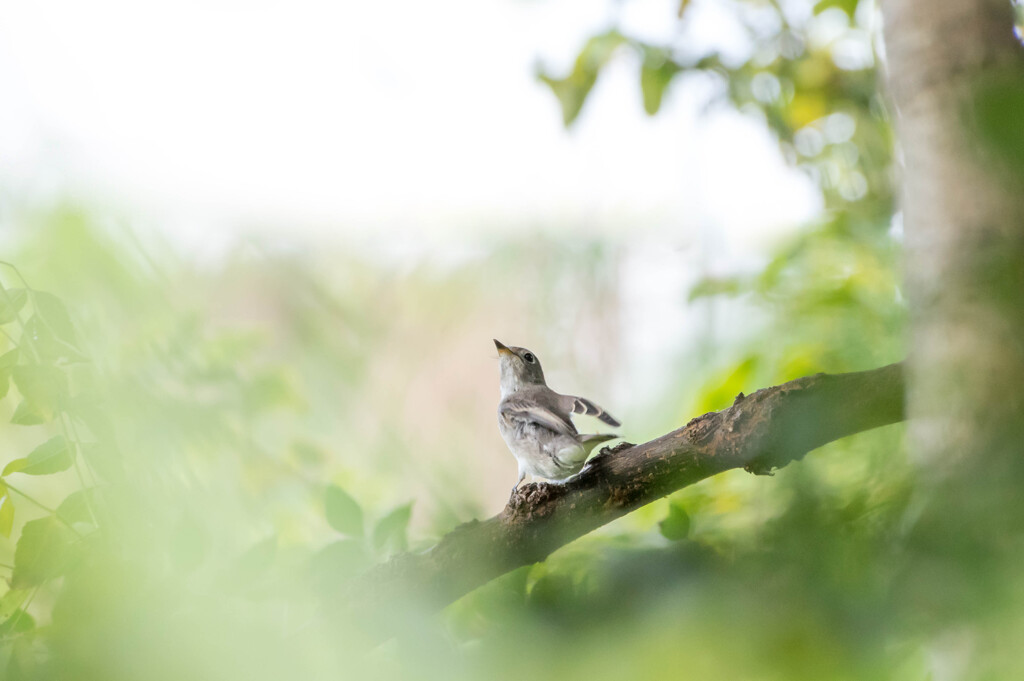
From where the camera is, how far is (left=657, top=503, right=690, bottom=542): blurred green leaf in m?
0.38

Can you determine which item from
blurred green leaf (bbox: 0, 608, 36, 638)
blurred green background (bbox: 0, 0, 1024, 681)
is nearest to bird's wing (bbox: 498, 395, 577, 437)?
blurred green background (bbox: 0, 0, 1024, 681)

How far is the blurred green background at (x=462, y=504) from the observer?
0.75 ft

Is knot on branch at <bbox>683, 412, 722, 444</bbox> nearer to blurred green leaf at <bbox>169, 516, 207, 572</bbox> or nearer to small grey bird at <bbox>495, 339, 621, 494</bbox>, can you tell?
small grey bird at <bbox>495, 339, 621, 494</bbox>

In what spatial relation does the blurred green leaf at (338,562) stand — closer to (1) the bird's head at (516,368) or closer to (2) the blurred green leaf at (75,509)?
(2) the blurred green leaf at (75,509)

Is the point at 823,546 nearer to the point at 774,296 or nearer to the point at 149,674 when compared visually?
the point at 149,674

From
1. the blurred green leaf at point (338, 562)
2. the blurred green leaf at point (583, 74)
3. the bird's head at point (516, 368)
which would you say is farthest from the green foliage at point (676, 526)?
the bird's head at point (516, 368)

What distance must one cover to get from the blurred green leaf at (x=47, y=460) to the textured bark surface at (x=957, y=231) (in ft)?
1.71

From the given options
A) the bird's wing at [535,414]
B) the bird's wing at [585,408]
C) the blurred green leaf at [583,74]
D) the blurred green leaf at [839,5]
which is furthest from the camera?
the blurred green leaf at [583,74]

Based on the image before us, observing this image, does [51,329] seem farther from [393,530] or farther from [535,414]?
[535,414]

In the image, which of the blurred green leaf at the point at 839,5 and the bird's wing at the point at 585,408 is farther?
the blurred green leaf at the point at 839,5

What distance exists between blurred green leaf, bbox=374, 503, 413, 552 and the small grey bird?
114 millimetres

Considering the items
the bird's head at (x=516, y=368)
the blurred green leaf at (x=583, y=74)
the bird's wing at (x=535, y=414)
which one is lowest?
the bird's wing at (x=535, y=414)

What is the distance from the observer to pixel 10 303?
0.57 metres

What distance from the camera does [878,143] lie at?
4.57ft
